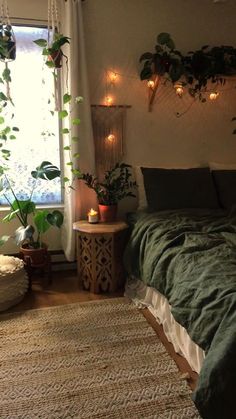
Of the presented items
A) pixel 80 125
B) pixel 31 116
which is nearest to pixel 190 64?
pixel 80 125

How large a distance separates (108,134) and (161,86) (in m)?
0.67

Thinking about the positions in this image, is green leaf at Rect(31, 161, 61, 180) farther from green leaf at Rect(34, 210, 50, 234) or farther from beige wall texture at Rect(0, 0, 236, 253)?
beige wall texture at Rect(0, 0, 236, 253)

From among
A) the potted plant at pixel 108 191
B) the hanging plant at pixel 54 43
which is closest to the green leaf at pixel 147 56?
the hanging plant at pixel 54 43

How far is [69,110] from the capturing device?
269 cm

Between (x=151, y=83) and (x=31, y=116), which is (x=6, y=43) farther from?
(x=151, y=83)

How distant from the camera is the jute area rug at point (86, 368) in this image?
1473mm

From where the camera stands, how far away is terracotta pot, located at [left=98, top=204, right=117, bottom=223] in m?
2.64

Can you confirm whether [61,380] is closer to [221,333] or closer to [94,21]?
[221,333]

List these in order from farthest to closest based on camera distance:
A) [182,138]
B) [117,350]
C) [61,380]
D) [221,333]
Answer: [182,138], [117,350], [61,380], [221,333]

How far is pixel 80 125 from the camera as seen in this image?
2729mm

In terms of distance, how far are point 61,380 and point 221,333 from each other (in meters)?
0.88

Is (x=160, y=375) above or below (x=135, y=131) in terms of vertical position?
below

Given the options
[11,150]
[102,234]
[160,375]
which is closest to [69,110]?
[11,150]

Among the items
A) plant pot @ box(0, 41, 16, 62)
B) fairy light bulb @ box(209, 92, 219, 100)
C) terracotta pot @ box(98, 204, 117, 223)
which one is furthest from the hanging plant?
fairy light bulb @ box(209, 92, 219, 100)
